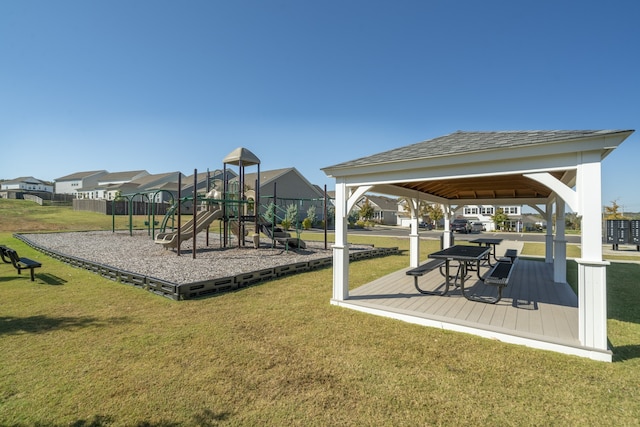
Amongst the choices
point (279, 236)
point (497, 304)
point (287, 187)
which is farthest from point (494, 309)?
point (287, 187)

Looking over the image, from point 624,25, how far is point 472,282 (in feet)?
28.1

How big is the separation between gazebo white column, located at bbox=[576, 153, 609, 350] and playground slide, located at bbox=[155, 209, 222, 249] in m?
12.1

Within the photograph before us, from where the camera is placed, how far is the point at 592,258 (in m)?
4.00

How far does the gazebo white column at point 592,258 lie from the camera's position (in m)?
3.96

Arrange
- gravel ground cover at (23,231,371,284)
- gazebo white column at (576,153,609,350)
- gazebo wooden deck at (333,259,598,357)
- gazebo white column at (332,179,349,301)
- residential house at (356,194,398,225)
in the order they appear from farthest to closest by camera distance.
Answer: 1. residential house at (356,194,398,225)
2. gravel ground cover at (23,231,371,284)
3. gazebo white column at (332,179,349,301)
4. gazebo wooden deck at (333,259,598,357)
5. gazebo white column at (576,153,609,350)

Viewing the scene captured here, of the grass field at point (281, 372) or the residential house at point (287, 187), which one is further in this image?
the residential house at point (287, 187)

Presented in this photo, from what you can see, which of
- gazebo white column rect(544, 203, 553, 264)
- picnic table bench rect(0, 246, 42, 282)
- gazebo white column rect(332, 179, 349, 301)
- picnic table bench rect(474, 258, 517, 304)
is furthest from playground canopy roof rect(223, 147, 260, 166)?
gazebo white column rect(544, 203, 553, 264)

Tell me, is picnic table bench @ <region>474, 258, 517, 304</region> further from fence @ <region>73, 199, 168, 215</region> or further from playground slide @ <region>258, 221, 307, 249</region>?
fence @ <region>73, 199, 168, 215</region>

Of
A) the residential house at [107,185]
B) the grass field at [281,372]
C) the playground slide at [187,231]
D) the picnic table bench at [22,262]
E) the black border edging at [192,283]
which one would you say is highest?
the residential house at [107,185]

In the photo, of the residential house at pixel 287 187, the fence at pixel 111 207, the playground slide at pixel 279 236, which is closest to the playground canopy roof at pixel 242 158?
the playground slide at pixel 279 236

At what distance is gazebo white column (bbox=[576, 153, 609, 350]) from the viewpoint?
3.96m

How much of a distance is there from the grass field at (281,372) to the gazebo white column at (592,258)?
0.42m

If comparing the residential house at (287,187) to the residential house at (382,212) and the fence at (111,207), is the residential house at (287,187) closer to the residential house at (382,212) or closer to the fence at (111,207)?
the fence at (111,207)

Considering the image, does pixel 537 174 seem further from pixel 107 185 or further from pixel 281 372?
pixel 107 185
